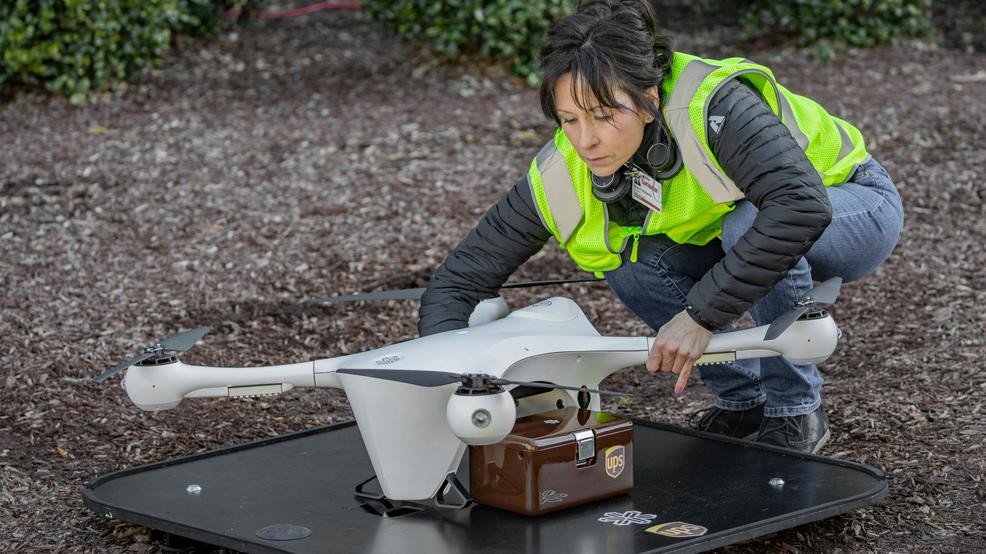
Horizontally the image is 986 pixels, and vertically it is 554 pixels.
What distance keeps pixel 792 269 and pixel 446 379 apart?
848 millimetres

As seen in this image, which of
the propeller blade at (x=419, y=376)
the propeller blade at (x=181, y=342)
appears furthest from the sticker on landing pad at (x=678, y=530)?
the propeller blade at (x=181, y=342)

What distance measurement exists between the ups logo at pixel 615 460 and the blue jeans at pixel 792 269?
20.0 inches

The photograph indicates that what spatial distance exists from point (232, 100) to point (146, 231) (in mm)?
1684

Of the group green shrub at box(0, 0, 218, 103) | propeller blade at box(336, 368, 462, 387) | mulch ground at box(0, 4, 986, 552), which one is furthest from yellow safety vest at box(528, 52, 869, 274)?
green shrub at box(0, 0, 218, 103)

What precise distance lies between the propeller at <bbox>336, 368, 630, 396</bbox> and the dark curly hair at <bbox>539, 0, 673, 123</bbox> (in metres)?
0.59

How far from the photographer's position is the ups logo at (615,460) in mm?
2649

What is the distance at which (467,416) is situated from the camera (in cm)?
237

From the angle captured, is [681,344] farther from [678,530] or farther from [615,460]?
[678,530]

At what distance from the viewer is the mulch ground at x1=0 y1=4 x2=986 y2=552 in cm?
322

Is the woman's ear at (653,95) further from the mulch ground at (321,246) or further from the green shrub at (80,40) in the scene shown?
the green shrub at (80,40)

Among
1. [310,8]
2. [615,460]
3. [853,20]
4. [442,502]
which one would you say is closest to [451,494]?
[442,502]

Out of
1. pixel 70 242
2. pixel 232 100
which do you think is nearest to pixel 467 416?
pixel 70 242

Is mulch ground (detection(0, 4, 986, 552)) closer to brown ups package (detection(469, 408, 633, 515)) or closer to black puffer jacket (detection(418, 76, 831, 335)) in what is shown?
brown ups package (detection(469, 408, 633, 515))

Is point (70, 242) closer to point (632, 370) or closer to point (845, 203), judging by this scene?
point (632, 370)
